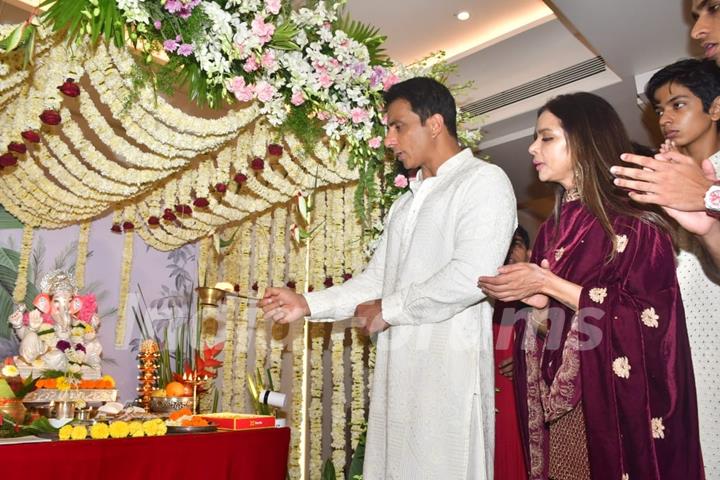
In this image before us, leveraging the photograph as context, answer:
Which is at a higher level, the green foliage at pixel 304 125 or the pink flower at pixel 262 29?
the pink flower at pixel 262 29

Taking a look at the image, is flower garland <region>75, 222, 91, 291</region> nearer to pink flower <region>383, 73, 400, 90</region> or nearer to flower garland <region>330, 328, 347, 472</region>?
flower garland <region>330, 328, 347, 472</region>

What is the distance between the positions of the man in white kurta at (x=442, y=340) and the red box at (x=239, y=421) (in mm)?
1241

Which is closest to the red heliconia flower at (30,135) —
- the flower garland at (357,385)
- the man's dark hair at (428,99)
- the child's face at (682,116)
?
the man's dark hair at (428,99)

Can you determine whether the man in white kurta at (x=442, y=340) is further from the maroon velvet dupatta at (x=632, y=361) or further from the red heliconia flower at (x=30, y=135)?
the red heliconia flower at (x=30, y=135)

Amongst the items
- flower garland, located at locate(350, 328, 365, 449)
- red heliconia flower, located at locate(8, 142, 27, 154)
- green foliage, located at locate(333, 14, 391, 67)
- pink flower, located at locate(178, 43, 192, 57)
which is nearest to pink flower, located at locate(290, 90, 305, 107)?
green foliage, located at locate(333, 14, 391, 67)

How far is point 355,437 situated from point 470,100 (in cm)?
324

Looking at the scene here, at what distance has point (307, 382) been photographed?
4.92 meters

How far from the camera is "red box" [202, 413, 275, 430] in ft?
10.6

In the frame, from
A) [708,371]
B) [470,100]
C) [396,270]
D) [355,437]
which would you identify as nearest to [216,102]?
[396,270]

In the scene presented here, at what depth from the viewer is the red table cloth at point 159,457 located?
2275 mm

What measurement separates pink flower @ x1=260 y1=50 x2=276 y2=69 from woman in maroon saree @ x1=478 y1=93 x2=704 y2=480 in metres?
1.22

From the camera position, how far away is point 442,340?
6.54ft

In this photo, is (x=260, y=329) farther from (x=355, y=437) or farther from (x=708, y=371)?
(x=708, y=371)

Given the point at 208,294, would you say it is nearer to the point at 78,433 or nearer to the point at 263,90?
the point at 78,433
